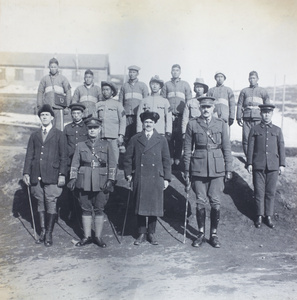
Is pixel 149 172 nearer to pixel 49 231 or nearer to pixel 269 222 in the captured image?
pixel 49 231

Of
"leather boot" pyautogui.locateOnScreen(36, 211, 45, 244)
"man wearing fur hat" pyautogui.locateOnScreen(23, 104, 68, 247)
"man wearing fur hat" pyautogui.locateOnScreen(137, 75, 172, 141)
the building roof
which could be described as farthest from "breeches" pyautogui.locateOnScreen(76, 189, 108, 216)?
the building roof

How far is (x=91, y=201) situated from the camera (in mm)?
5156

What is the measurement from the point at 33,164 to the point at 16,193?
2.23 m

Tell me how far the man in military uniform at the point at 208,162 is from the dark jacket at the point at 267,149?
0.94 m

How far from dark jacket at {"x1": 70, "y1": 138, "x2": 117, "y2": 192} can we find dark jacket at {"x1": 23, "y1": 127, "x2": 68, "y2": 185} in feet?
0.85

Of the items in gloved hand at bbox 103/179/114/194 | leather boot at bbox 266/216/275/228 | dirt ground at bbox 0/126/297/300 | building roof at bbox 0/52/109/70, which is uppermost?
building roof at bbox 0/52/109/70

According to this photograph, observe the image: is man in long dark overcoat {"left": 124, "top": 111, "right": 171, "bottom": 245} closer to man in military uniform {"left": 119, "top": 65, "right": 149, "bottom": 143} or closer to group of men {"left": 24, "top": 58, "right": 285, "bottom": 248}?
group of men {"left": 24, "top": 58, "right": 285, "bottom": 248}

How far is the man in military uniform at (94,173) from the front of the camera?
5.04 meters

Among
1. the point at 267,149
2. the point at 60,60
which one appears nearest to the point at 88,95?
the point at 267,149

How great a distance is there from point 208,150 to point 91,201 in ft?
6.11

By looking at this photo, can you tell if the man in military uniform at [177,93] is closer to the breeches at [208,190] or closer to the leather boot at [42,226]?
the breeches at [208,190]

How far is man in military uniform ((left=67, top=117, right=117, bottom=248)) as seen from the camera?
5.04m

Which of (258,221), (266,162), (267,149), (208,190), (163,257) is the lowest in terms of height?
(163,257)

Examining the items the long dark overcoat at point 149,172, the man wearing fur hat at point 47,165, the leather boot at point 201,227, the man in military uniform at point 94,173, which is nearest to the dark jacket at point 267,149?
the leather boot at point 201,227
